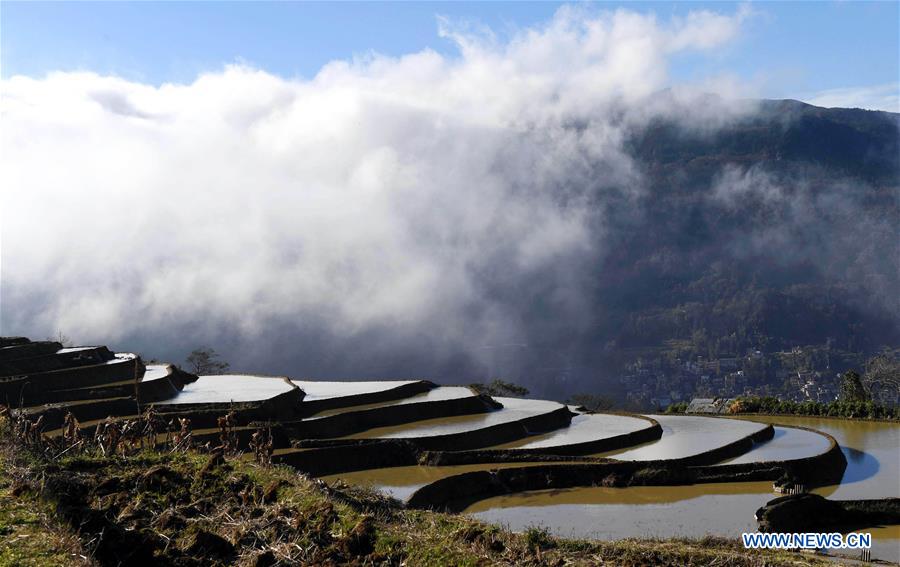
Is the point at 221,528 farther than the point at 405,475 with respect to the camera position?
No

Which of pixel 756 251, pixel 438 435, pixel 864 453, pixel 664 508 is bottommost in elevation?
pixel 864 453

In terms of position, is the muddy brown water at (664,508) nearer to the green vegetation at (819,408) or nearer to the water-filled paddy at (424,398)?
the water-filled paddy at (424,398)

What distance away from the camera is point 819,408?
3781 cm

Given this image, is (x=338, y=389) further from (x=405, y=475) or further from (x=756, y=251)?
(x=756, y=251)

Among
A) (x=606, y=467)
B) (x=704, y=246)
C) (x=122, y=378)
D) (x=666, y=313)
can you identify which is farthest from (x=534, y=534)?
(x=704, y=246)

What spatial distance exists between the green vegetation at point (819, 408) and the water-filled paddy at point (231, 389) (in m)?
22.0

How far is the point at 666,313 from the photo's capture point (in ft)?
444

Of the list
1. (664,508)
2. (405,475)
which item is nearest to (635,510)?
(664,508)

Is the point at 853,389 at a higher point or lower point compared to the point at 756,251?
lower

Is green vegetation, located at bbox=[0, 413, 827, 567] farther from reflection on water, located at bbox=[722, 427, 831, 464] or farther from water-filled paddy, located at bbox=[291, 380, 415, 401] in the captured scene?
water-filled paddy, located at bbox=[291, 380, 415, 401]

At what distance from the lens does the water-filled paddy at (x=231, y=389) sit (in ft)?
93.0

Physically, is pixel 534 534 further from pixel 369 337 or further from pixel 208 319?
pixel 208 319

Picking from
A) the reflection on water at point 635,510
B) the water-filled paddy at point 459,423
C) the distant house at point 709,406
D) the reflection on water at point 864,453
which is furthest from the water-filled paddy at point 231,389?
the distant house at point 709,406

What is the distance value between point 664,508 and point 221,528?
13.7 meters
